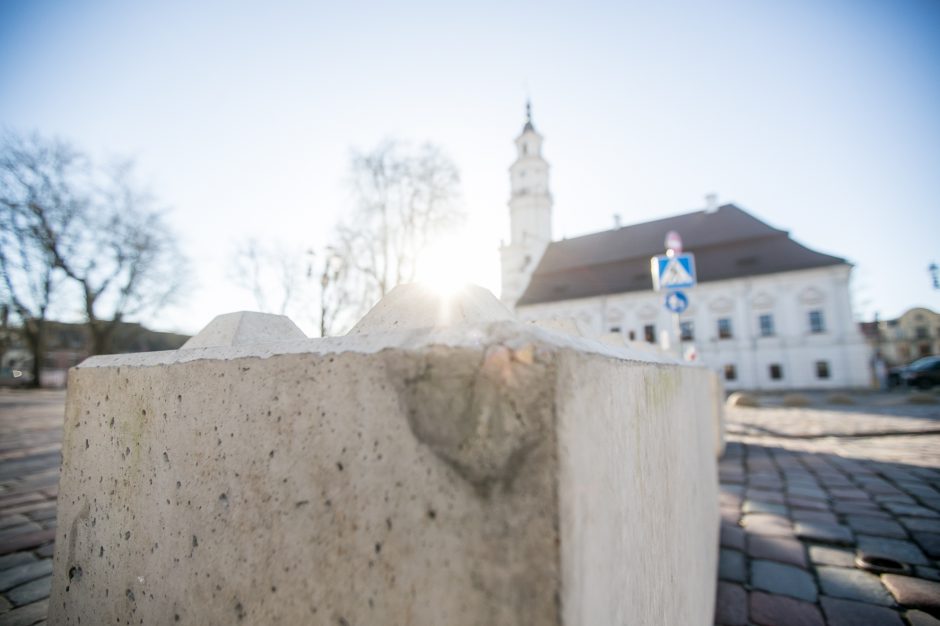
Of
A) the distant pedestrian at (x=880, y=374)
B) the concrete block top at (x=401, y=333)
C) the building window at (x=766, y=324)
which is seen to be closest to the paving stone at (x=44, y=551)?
the concrete block top at (x=401, y=333)

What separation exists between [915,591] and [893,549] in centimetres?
56

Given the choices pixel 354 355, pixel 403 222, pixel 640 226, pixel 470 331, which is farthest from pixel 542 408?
pixel 640 226

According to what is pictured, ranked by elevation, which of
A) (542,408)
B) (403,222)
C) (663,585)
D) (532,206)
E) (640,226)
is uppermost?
(532,206)

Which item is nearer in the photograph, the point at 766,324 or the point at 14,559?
the point at 14,559

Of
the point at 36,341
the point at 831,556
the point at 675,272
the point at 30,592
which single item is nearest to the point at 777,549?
the point at 831,556

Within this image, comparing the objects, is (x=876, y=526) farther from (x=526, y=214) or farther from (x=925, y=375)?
(x=526, y=214)

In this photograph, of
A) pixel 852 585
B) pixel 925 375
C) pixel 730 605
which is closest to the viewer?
pixel 730 605

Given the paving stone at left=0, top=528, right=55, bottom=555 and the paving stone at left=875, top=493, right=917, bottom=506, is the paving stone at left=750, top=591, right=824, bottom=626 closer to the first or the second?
the paving stone at left=875, top=493, right=917, bottom=506

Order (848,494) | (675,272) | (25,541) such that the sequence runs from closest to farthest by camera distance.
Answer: (25,541)
(848,494)
(675,272)

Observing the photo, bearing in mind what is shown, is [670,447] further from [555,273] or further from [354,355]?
[555,273]

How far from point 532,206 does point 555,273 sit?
7.16 m

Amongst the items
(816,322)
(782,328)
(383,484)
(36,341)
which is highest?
(816,322)

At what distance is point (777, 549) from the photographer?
2533 millimetres

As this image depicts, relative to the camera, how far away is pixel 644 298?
31.3 m
